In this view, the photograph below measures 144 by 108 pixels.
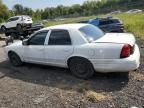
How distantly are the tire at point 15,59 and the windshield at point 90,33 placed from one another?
279 cm

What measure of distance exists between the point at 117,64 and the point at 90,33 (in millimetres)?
1392

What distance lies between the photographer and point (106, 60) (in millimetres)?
6633

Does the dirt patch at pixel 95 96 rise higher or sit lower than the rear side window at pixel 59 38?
lower

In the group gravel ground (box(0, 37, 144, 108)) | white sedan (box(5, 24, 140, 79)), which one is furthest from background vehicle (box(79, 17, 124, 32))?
white sedan (box(5, 24, 140, 79))

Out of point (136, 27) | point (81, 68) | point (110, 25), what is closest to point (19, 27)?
point (110, 25)

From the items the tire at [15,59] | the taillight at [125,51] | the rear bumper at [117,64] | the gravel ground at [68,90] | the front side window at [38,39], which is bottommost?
the gravel ground at [68,90]

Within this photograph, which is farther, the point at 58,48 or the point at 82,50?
the point at 58,48

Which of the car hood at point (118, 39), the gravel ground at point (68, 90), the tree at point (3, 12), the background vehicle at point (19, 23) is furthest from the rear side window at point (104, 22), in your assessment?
the tree at point (3, 12)

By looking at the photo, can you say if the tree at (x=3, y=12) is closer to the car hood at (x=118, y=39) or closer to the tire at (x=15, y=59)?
the tire at (x=15, y=59)

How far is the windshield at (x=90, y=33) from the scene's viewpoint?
284 inches

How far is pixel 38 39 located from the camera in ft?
26.9

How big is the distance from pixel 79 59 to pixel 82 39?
556mm

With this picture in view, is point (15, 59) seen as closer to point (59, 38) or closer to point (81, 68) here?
point (59, 38)

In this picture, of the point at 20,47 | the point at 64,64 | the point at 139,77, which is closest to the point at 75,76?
the point at 64,64
